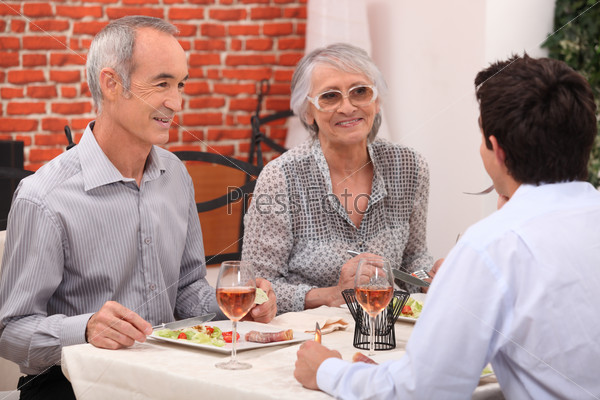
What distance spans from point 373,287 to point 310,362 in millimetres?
220

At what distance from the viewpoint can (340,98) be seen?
2158 millimetres

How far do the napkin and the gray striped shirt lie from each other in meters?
0.24

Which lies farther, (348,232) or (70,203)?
(348,232)

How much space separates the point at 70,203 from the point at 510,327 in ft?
3.23

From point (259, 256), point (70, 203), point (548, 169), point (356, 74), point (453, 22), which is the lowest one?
point (259, 256)

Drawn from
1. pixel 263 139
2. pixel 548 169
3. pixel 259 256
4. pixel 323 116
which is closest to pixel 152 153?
pixel 259 256

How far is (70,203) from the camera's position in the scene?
5.15ft

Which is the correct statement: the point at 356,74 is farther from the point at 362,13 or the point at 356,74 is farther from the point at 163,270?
the point at 362,13

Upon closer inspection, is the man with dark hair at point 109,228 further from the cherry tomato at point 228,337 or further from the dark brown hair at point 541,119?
the dark brown hair at point 541,119

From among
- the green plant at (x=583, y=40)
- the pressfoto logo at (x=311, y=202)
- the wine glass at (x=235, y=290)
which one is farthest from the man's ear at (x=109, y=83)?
the green plant at (x=583, y=40)

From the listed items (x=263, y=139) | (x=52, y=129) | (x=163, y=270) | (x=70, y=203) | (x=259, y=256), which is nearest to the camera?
(x=70, y=203)

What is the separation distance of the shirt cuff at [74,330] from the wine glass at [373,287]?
52 centimetres

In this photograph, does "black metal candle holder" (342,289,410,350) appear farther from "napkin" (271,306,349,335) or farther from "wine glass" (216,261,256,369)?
"wine glass" (216,261,256,369)

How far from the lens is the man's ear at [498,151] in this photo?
1.08 metres
